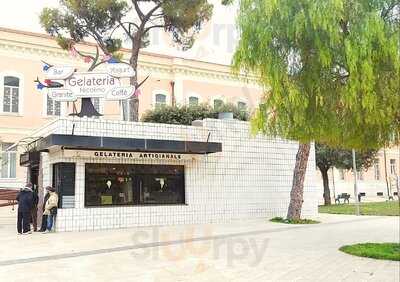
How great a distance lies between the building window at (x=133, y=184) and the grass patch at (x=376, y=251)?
7941 millimetres

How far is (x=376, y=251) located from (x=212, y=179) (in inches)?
351

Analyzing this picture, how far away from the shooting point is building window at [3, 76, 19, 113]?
29.9m

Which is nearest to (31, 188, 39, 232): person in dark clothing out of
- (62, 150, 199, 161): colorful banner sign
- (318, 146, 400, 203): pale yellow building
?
(62, 150, 199, 161): colorful banner sign

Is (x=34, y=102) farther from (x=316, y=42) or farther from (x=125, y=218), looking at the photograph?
(x=316, y=42)

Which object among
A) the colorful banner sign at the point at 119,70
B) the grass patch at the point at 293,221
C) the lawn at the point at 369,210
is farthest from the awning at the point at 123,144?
the lawn at the point at 369,210

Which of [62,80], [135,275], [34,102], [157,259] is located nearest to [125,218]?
[62,80]

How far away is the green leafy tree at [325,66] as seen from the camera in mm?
7945

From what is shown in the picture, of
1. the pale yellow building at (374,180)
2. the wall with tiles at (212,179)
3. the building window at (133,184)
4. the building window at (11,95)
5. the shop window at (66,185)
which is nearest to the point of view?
the shop window at (66,185)

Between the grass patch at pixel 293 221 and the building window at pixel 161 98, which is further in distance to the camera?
the building window at pixel 161 98

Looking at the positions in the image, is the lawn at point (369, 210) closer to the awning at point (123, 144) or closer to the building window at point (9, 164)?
the awning at point (123, 144)

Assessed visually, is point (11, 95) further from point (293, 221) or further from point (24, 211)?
point (293, 221)

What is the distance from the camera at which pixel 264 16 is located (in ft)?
28.8

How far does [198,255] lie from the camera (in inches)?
427

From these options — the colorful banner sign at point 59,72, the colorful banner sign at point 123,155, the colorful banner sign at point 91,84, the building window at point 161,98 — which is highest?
the building window at point 161,98
